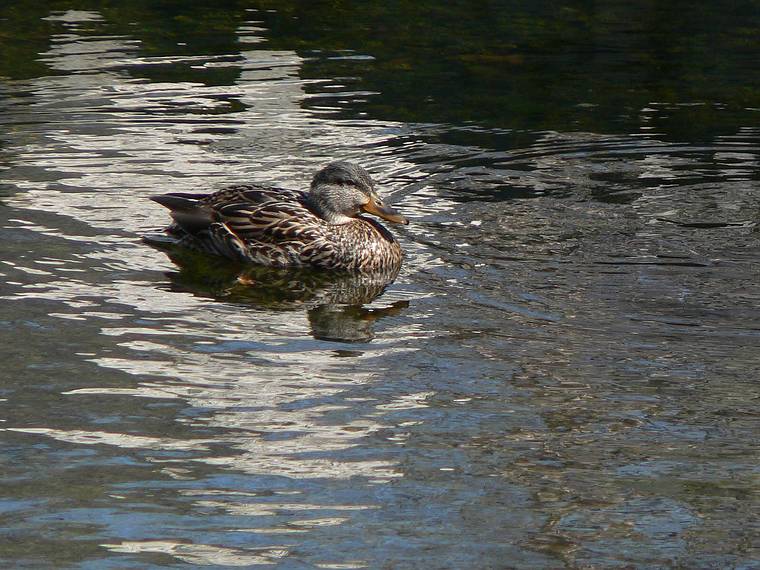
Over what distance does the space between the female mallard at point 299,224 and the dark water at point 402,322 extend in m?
0.21

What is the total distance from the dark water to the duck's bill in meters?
0.30

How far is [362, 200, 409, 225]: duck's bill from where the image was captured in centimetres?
1059

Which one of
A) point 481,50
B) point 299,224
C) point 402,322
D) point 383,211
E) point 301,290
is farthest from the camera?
point 481,50

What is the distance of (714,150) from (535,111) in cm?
235

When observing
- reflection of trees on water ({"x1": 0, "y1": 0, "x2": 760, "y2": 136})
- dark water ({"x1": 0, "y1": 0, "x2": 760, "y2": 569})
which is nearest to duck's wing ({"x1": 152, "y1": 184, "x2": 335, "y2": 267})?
dark water ({"x1": 0, "y1": 0, "x2": 760, "y2": 569})

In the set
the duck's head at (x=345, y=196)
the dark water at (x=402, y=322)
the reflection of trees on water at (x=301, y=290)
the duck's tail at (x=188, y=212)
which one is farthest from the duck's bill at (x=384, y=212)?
the duck's tail at (x=188, y=212)

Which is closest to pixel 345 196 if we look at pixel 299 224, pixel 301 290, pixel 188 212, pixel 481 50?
pixel 299 224

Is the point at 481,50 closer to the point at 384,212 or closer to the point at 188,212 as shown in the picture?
the point at 384,212

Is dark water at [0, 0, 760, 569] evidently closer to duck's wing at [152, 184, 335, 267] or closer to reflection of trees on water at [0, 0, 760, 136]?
reflection of trees on water at [0, 0, 760, 136]

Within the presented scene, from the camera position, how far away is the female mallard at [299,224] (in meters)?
10.4

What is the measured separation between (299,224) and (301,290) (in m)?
0.68

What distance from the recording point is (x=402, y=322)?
9.09m

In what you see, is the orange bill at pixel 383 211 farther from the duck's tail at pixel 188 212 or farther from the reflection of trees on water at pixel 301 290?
the duck's tail at pixel 188 212

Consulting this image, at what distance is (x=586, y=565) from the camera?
5.82 metres
